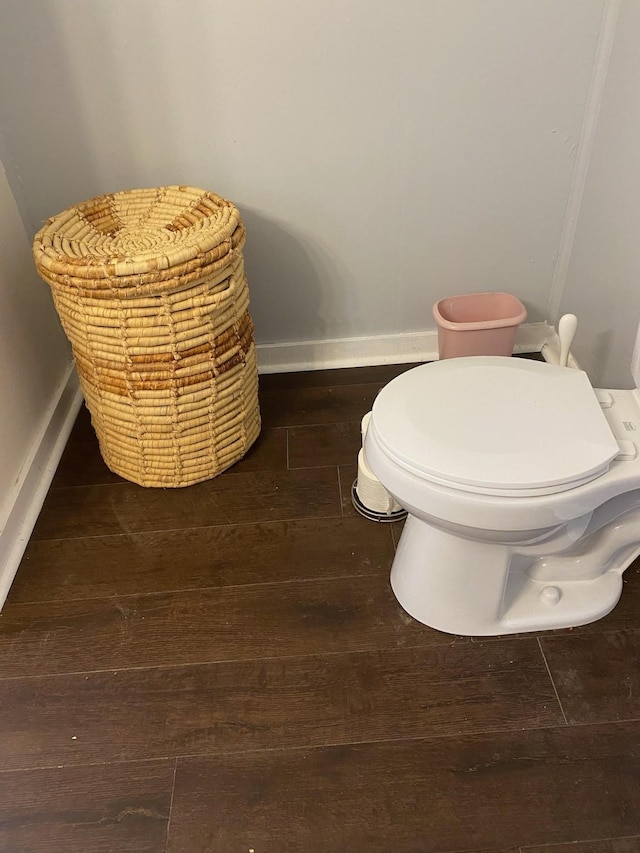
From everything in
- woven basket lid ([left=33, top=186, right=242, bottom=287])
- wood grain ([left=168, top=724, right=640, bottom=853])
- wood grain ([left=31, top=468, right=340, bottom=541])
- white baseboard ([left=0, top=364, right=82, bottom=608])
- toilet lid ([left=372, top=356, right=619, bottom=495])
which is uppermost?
woven basket lid ([left=33, top=186, right=242, bottom=287])

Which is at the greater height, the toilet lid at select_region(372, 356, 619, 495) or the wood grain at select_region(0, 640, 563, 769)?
the toilet lid at select_region(372, 356, 619, 495)

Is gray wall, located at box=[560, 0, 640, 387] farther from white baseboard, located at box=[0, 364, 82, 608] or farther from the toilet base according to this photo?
white baseboard, located at box=[0, 364, 82, 608]

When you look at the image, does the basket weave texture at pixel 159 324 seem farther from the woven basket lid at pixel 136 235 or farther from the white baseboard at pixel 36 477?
the white baseboard at pixel 36 477

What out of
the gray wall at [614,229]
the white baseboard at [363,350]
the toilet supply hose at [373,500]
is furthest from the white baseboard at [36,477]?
the gray wall at [614,229]

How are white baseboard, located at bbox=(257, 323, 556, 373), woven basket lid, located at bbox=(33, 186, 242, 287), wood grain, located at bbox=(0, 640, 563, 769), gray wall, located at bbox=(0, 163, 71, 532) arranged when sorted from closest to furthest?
1. wood grain, located at bbox=(0, 640, 563, 769)
2. woven basket lid, located at bbox=(33, 186, 242, 287)
3. gray wall, located at bbox=(0, 163, 71, 532)
4. white baseboard, located at bbox=(257, 323, 556, 373)

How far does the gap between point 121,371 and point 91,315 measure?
0.13m

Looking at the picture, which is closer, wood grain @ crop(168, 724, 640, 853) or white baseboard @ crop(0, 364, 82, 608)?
wood grain @ crop(168, 724, 640, 853)

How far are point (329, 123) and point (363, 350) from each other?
611 mm

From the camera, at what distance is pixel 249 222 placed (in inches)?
68.6

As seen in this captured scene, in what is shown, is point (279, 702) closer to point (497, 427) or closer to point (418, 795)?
point (418, 795)

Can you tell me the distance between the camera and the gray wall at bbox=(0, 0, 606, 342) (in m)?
1.48

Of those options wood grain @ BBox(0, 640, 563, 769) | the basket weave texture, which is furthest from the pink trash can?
wood grain @ BBox(0, 640, 563, 769)

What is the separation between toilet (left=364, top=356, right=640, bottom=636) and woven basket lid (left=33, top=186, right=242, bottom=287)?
48cm

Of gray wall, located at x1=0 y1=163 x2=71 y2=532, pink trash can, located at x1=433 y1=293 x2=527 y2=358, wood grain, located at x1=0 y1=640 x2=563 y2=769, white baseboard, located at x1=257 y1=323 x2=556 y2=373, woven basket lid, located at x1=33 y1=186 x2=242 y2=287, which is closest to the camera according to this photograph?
wood grain, located at x1=0 y1=640 x2=563 y2=769
